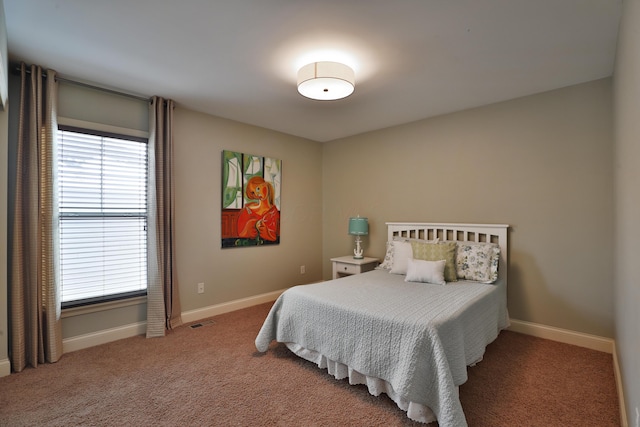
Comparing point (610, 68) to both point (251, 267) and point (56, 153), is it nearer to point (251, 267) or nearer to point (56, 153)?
point (251, 267)

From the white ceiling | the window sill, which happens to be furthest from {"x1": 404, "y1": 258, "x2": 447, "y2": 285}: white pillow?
the window sill

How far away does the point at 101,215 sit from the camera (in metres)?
2.99

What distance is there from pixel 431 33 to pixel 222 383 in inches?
112

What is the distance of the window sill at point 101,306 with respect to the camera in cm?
281

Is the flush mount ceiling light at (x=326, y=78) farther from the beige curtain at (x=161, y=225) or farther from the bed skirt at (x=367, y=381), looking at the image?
the bed skirt at (x=367, y=381)

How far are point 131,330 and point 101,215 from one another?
1.18 m

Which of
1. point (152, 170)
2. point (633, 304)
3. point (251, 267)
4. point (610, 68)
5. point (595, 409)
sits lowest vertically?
point (595, 409)

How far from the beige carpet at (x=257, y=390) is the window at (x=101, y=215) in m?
0.59

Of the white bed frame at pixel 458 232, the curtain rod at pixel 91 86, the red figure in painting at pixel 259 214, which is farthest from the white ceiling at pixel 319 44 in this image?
the white bed frame at pixel 458 232

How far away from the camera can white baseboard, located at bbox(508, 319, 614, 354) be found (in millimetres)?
2777

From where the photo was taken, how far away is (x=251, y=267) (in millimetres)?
4199

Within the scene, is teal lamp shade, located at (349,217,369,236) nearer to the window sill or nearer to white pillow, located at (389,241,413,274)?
white pillow, located at (389,241,413,274)

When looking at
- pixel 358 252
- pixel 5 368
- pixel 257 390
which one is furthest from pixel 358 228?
pixel 5 368

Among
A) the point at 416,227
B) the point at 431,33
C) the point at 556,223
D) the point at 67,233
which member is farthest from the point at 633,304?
the point at 67,233
